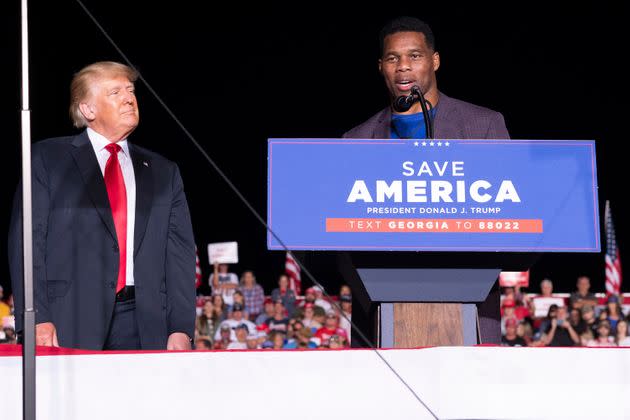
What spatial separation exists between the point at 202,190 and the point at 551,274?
659 centimetres

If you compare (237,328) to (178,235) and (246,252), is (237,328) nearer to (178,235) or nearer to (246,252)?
(178,235)

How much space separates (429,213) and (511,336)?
5835 millimetres

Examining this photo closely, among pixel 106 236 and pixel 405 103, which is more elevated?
pixel 405 103

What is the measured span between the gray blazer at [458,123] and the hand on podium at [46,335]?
1047mm

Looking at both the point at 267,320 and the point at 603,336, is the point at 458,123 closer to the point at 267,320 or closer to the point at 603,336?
the point at 603,336

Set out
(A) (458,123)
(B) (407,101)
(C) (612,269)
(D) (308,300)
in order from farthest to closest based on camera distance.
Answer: (C) (612,269) < (D) (308,300) < (A) (458,123) < (B) (407,101)

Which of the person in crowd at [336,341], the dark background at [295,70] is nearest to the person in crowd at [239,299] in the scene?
the person in crowd at [336,341]

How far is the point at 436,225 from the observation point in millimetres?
1993

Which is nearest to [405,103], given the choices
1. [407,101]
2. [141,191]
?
[407,101]

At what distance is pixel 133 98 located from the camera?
7.64 ft

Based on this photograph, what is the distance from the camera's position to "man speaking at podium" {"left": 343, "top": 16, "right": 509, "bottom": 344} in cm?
257

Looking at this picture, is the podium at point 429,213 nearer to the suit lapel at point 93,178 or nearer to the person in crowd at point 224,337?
the suit lapel at point 93,178

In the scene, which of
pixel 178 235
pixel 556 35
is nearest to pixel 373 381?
pixel 178 235

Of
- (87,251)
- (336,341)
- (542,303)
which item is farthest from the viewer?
(542,303)
